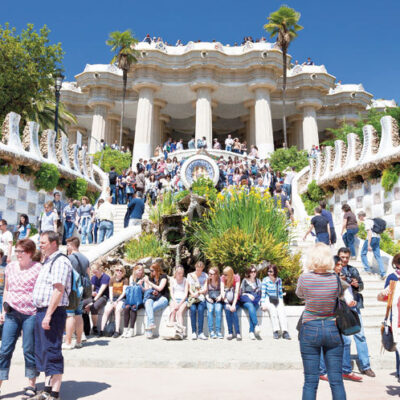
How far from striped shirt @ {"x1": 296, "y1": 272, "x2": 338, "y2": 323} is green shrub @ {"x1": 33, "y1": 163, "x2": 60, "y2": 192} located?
13.0 meters

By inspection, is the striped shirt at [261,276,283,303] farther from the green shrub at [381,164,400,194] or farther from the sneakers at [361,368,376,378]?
the green shrub at [381,164,400,194]

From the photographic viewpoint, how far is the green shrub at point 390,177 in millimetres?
12477

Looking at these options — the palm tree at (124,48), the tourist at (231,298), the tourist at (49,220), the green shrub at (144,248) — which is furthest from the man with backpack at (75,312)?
the palm tree at (124,48)

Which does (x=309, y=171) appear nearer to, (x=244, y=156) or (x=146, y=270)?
(x=244, y=156)

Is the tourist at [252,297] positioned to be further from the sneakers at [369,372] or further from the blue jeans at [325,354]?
the blue jeans at [325,354]

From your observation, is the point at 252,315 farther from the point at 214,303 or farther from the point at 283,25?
the point at 283,25

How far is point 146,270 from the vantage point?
26.7 feet

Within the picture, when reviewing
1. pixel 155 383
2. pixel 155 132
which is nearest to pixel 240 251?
pixel 155 383

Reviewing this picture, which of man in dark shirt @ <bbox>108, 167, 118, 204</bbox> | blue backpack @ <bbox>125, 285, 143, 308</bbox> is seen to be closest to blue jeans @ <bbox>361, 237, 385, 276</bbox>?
blue backpack @ <bbox>125, 285, 143, 308</bbox>

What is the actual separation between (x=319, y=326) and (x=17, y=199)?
12698mm

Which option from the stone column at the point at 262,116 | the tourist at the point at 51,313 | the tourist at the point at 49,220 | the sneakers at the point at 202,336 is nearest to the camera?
the tourist at the point at 51,313

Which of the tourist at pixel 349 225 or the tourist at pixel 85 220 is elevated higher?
the tourist at pixel 85 220

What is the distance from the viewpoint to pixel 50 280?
383 centimetres

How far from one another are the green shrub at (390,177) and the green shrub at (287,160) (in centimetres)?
1214
